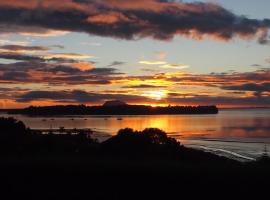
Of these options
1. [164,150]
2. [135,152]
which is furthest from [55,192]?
[164,150]

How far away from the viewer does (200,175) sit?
48.2 feet

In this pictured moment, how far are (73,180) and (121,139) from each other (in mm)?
20154

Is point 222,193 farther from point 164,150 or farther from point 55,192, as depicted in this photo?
point 164,150

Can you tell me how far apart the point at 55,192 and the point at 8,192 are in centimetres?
147

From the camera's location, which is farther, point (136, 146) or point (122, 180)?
point (136, 146)

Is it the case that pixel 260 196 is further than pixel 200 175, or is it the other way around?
pixel 200 175

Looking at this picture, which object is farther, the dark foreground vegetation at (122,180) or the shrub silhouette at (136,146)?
the shrub silhouette at (136,146)

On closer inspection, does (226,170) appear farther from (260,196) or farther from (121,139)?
(121,139)

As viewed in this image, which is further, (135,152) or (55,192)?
(135,152)

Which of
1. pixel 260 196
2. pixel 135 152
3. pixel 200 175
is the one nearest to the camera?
pixel 260 196

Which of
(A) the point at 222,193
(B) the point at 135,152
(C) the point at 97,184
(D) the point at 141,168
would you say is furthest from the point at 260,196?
(B) the point at 135,152

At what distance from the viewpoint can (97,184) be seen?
47.4 ft

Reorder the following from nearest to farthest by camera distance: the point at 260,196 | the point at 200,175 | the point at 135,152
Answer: the point at 260,196 < the point at 200,175 < the point at 135,152

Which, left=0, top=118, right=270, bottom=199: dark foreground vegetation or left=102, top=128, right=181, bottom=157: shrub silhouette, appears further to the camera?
left=102, top=128, right=181, bottom=157: shrub silhouette
